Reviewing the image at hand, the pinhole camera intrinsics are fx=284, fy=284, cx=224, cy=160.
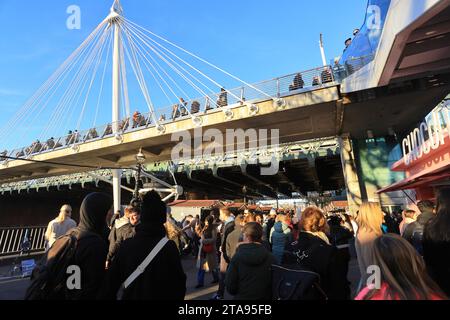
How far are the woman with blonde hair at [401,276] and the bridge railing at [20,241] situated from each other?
11.4 meters

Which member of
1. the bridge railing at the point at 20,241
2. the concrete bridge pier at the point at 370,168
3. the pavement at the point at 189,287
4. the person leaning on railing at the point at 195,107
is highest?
the person leaning on railing at the point at 195,107

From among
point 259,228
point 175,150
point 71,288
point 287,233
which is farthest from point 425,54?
point 175,150

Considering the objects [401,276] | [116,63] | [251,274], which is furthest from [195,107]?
[401,276]

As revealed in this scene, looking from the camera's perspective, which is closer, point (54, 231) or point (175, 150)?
point (54, 231)

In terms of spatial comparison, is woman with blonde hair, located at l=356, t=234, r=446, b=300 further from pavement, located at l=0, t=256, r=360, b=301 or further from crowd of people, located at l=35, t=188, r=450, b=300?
Answer: pavement, located at l=0, t=256, r=360, b=301

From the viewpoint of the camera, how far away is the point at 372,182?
19.9 m

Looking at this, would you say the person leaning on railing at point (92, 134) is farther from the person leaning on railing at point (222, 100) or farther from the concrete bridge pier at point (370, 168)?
the concrete bridge pier at point (370, 168)

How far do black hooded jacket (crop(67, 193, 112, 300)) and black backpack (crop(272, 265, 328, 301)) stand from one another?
1.49 m

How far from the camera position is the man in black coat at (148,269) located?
2.16 metres

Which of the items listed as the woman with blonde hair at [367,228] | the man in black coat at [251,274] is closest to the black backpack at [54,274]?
the man in black coat at [251,274]

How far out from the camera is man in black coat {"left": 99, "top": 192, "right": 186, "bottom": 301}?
2160mm
